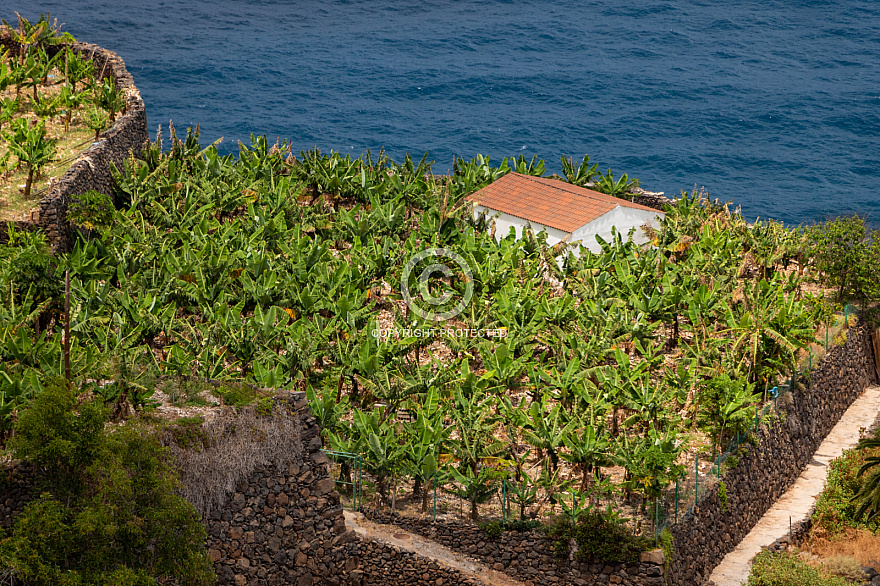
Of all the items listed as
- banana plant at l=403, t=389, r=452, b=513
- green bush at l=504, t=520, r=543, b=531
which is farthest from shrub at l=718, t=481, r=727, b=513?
banana plant at l=403, t=389, r=452, b=513

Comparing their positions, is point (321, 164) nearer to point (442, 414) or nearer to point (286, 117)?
point (442, 414)

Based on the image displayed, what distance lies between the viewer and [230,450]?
18891mm

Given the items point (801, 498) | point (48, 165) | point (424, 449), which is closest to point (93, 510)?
point (424, 449)

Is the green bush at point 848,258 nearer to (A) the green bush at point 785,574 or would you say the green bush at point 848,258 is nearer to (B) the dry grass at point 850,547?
(B) the dry grass at point 850,547

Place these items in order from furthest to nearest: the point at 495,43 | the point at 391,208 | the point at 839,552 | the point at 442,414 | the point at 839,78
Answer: the point at 495,43
the point at 839,78
the point at 391,208
the point at 839,552
the point at 442,414

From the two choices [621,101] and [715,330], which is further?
Result: [621,101]

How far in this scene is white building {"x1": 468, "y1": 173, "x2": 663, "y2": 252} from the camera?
3362cm

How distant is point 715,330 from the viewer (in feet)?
90.7

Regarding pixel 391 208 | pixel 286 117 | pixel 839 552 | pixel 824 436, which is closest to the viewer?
pixel 839 552

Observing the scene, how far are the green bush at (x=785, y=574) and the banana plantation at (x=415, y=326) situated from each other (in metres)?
2.75

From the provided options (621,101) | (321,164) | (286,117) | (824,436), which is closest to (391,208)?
(321,164)

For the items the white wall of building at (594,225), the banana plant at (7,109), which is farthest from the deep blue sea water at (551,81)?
the banana plant at (7,109)

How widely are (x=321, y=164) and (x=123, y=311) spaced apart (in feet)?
41.6

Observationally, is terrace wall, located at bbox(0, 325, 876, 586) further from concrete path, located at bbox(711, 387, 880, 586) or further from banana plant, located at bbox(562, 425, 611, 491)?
banana plant, located at bbox(562, 425, 611, 491)
